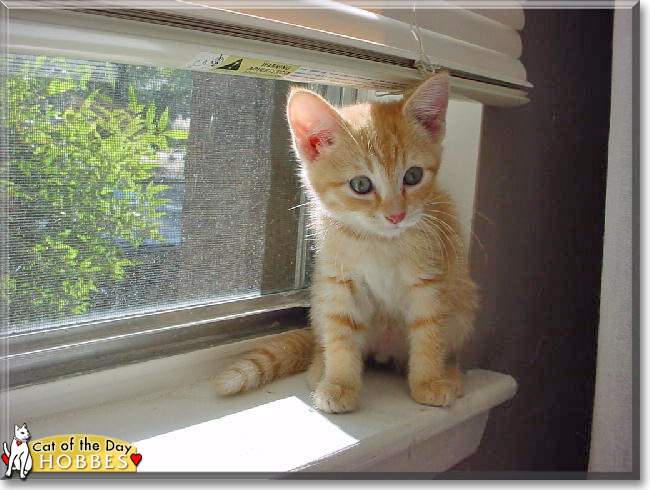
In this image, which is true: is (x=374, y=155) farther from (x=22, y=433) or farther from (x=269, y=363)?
(x=22, y=433)

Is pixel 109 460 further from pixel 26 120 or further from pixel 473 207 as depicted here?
pixel 473 207

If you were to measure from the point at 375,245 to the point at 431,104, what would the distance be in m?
0.27

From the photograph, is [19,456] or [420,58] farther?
[420,58]

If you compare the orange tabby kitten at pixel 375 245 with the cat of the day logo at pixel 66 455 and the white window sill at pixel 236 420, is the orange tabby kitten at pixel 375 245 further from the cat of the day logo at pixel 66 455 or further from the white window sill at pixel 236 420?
the cat of the day logo at pixel 66 455

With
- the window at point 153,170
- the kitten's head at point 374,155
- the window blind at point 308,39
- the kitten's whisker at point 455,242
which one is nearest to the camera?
the window blind at point 308,39

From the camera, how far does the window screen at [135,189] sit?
0.91 meters

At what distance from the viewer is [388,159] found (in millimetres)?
1023

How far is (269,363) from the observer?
1112 millimetres

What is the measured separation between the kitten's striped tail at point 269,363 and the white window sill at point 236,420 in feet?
0.07

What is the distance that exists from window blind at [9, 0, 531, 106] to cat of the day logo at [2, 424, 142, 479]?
53 cm

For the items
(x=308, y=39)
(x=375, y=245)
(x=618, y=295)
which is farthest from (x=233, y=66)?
(x=618, y=295)

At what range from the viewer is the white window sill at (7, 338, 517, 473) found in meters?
0.85

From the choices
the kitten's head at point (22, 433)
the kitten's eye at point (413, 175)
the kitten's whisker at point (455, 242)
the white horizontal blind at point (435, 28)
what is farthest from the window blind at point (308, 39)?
the kitten's head at point (22, 433)

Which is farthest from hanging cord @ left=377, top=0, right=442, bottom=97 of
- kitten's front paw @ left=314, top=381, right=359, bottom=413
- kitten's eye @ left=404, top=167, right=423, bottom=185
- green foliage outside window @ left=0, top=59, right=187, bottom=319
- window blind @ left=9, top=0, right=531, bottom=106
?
kitten's front paw @ left=314, top=381, right=359, bottom=413
